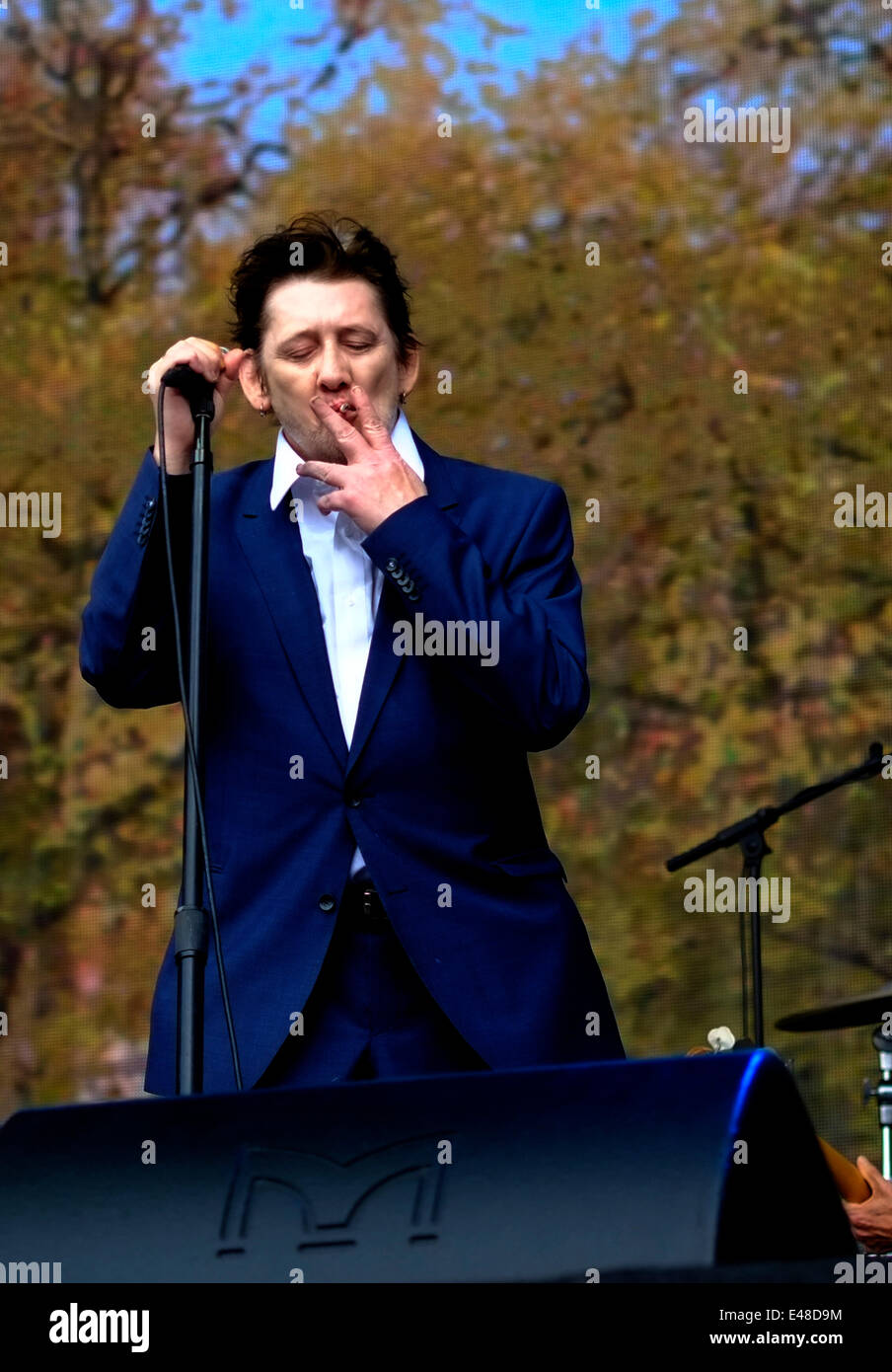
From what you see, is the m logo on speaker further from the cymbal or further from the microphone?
the cymbal

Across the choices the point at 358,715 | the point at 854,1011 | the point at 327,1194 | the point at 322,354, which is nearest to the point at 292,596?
the point at 358,715

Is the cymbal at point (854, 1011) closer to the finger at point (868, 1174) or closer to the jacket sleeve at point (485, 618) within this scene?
the finger at point (868, 1174)

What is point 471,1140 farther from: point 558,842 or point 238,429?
point 238,429

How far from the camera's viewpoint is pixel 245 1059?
1.79m

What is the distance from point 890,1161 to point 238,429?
97.8 inches

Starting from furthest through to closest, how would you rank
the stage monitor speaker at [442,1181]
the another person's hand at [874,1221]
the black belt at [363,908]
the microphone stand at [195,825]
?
1. the another person's hand at [874,1221]
2. the black belt at [363,908]
3. the microphone stand at [195,825]
4. the stage monitor speaker at [442,1181]

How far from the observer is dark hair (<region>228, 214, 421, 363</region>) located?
2.06 metres

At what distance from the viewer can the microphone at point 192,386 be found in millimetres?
1754

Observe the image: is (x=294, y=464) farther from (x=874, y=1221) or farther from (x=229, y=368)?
(x=874, y=1221)

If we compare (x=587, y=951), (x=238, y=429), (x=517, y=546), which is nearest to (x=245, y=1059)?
(x=587, y=951)

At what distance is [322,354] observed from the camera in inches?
78.9

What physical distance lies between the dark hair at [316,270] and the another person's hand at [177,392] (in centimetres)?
28

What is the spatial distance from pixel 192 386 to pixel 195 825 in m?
0.42

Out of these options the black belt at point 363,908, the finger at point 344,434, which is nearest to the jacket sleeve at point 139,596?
the finger at point 344,434
